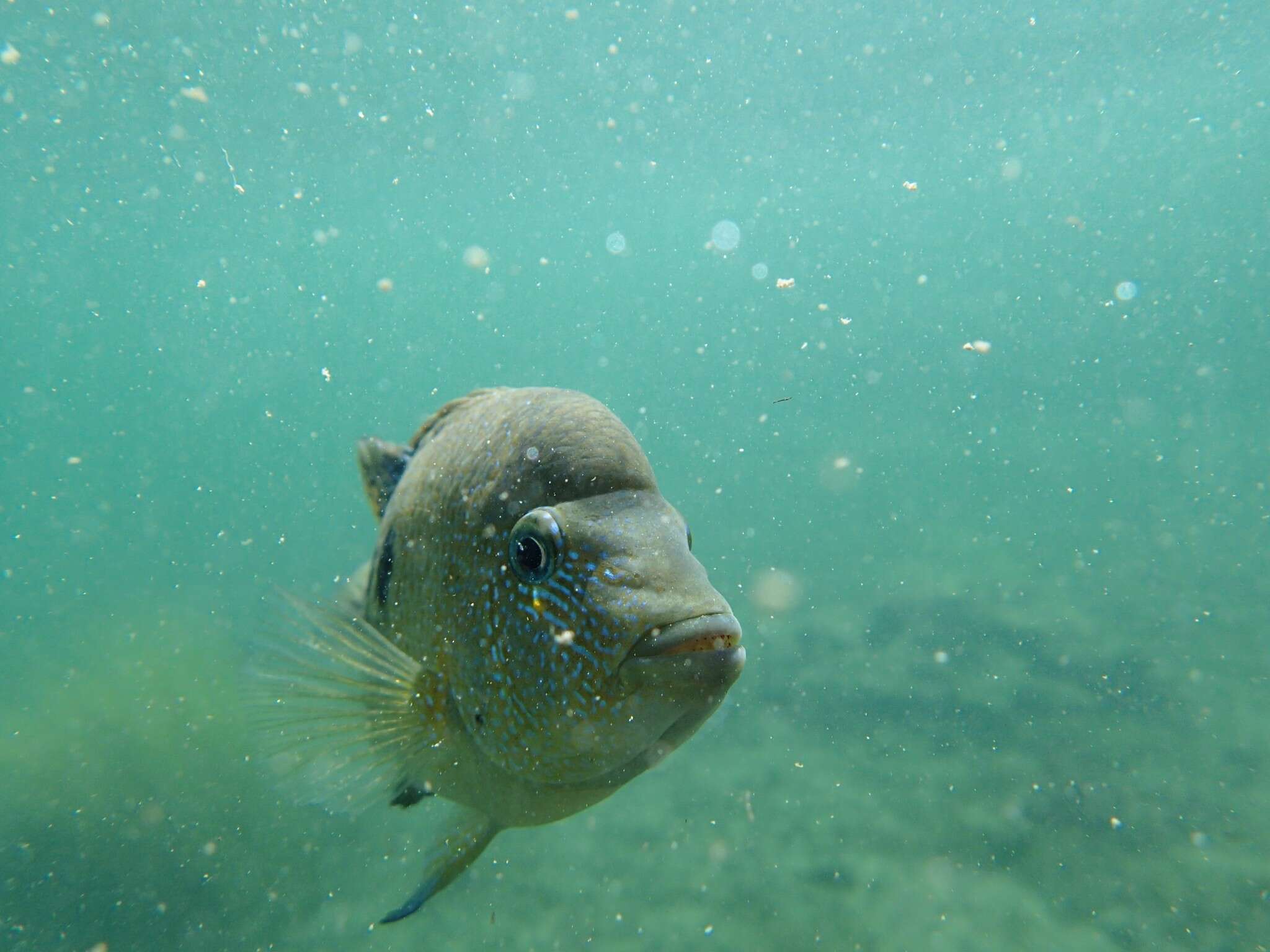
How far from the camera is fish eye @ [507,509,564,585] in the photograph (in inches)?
65.9

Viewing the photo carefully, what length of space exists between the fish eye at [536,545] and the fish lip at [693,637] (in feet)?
1.11

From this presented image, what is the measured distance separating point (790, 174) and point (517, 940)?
41662 millimetres

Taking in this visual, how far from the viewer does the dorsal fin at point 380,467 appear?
2.59 meters

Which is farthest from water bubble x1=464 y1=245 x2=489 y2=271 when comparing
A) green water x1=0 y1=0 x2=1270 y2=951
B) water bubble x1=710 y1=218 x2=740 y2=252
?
water bubble x1=710 y1=218 x2=740 y2=252

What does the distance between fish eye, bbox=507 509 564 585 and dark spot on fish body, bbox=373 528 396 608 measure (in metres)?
0.71

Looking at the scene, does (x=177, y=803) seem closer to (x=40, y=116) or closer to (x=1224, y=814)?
(x=1224, y=814)

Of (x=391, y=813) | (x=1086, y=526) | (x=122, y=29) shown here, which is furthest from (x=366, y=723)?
(x=122, y=29)

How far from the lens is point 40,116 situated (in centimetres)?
1862

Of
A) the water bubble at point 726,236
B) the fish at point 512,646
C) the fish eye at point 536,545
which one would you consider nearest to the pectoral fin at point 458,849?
the fish at point 512,646

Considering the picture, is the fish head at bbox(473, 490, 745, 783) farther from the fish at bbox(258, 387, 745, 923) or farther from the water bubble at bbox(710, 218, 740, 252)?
the water bubble at bbox(710, 218, 740, 252)

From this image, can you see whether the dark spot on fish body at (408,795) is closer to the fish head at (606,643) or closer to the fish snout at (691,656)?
the fish head at (606,643)

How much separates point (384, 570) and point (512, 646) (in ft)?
2.62

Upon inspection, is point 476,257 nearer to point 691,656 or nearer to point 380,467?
point 380,467

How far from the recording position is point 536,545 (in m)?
1.70
